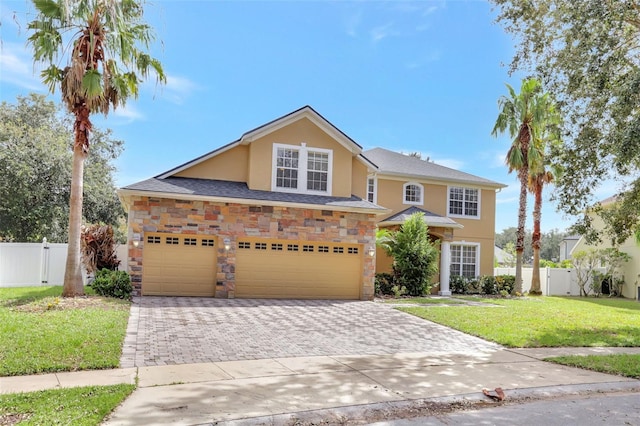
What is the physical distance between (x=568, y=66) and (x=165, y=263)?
12.9m

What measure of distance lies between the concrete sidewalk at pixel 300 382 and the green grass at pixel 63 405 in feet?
0.60

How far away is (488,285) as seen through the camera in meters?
22.4

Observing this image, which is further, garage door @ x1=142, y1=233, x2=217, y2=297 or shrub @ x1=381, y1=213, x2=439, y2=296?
shrub @ x1=381, y1=213, x2=439, y2=296

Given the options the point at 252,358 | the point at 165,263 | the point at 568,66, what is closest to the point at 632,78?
the point at 568,66

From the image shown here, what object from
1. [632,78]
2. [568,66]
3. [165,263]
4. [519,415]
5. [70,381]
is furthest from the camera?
[165,263]

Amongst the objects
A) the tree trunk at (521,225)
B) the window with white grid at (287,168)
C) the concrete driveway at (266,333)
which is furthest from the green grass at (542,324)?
the window with white grid at (287,168)

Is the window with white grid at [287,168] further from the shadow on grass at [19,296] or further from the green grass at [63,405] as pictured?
the green grass at [63,405]

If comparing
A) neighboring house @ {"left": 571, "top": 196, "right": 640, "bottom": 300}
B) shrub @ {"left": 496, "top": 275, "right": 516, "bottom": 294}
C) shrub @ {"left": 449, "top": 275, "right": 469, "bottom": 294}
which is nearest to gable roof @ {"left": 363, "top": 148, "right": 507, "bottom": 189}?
shrub @ {"left": 496, "top": 275, "right": 516, "bottom": 294}

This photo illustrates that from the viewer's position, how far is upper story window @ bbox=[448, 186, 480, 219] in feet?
78.1

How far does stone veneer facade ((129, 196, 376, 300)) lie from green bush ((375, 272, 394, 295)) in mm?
1618

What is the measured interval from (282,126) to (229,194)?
3.48 metres

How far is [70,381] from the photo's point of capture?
19.7ft

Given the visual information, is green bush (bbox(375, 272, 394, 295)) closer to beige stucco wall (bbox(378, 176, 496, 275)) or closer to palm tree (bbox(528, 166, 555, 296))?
beige stucco wall (bbox(378, 176, 496, 275))

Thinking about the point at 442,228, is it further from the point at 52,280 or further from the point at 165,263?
the point at 52,280
